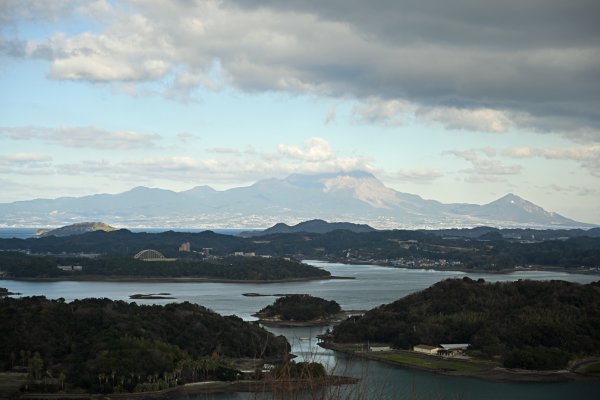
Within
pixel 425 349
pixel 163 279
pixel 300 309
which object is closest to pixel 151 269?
pixel 163 279

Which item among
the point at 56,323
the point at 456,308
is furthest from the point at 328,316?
the point at 56,323

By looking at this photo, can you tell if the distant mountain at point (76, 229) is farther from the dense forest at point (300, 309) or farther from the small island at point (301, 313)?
the small island at point (301, 313)

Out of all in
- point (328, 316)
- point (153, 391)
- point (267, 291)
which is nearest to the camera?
point (153, 391)

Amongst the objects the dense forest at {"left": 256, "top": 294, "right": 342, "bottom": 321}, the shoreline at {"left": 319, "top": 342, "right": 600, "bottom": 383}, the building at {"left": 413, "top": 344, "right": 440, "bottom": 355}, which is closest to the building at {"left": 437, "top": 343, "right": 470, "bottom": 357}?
the building at {"left": 413, "top": 344, "right": 440, "bottom": 355}

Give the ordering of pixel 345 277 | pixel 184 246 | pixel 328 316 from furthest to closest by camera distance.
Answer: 1. pixel 184 246
2. pixel 345 277
3. pixel 328 316

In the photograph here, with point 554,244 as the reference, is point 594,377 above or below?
below

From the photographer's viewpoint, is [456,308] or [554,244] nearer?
[456,308]

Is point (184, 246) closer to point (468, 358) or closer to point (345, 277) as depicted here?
point (345, 277)

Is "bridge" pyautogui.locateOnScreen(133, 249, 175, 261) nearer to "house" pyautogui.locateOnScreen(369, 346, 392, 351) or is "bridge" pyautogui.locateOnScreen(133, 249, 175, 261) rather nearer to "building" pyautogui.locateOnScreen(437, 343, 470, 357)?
"house" pyautogui.locateOnScreen(369, 346, 392, 351)
